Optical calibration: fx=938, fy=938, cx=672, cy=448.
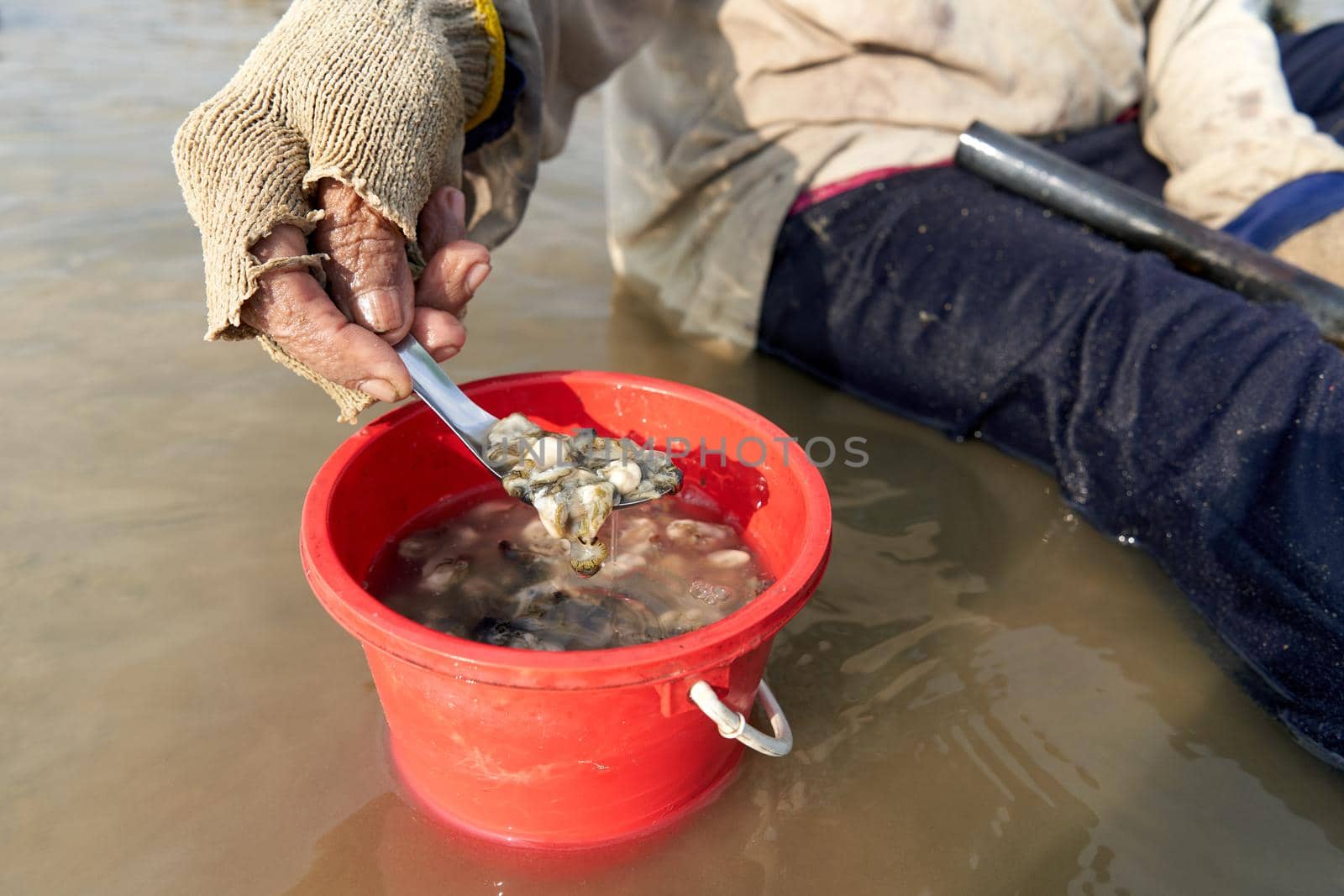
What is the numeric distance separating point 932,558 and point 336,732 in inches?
48.4

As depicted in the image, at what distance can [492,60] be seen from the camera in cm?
179

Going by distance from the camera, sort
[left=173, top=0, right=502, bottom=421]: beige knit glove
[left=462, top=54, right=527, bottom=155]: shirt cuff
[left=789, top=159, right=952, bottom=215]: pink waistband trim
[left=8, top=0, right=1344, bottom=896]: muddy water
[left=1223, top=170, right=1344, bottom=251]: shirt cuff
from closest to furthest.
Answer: [left=173, top=0, right=502, bottom=421]: beige knit glove < [left=8, top=0, right=1344, bottom=896]: muddy water < [left=462, top=54, right=527, bottom=155]: shirt cuff < [left=1223, top=170, right=1344, bottom=251]: shirt cuff < [left=789, top=159, right=952, bottom=215]: pink waistband trim

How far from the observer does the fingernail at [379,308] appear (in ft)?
4.42

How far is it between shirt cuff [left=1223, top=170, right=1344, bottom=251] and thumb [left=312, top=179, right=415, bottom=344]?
7.23 feet

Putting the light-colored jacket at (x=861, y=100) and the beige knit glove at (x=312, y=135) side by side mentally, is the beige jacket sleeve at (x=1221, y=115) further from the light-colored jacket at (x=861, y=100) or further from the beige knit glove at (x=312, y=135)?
the beige knit glove at (x=312, y=135)

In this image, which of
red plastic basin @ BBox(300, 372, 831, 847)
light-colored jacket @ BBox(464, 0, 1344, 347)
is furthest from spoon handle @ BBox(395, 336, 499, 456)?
light-colored jacket @ BBox(464, 0, 1344, 347)

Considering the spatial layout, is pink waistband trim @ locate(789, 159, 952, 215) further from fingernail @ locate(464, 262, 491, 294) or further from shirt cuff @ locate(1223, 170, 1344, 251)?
fingernail @ locate(464, 262, 491, 294)

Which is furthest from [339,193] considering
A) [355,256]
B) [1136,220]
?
[1136,220]

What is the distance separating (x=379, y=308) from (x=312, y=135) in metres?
0.27

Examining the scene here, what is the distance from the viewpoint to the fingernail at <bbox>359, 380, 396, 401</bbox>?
1339mm

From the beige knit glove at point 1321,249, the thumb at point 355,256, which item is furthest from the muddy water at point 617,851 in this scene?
the beige knit glove at point 1321,249

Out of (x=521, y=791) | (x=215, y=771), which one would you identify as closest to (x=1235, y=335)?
(x=521, y=791)

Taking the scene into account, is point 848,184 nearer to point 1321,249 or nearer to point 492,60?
point 492,60

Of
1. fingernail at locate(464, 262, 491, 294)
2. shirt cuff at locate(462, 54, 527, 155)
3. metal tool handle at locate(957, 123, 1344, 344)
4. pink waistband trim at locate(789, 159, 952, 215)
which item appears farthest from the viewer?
pink waistband trim at locate(789, 159, 952, 215)
